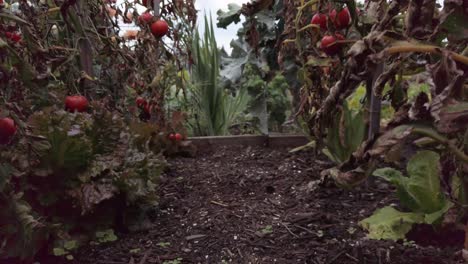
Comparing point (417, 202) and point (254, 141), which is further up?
point (254, 141)

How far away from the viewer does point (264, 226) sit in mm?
1970

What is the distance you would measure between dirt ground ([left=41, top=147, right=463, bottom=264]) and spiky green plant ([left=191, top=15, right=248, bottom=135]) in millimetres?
1365

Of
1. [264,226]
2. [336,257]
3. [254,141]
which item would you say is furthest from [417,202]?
[254,141]

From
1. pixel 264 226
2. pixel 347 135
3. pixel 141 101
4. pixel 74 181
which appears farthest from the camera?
pixel 141 101

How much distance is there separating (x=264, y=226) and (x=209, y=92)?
2.23 metres

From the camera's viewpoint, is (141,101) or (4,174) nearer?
(4,174)

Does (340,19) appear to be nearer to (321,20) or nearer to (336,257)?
(321,20)

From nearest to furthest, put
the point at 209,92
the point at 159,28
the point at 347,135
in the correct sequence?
the point at 347,135, the point at 159,28, the point at 209,92

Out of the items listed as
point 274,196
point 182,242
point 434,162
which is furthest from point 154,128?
point 434,162

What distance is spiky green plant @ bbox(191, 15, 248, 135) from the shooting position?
4047 mm

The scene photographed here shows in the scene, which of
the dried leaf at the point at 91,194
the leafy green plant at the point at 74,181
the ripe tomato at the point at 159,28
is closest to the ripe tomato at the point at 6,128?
the leafy green plant at the point at 74,181

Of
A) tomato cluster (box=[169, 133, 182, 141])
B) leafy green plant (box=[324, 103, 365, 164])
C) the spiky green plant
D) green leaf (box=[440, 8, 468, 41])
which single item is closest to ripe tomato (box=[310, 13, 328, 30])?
leafy green plant (box=[324, 103, 365, 164])

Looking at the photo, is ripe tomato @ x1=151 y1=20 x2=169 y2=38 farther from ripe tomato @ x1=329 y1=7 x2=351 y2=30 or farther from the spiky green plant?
the spiky green plant

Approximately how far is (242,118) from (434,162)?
2830 mm
